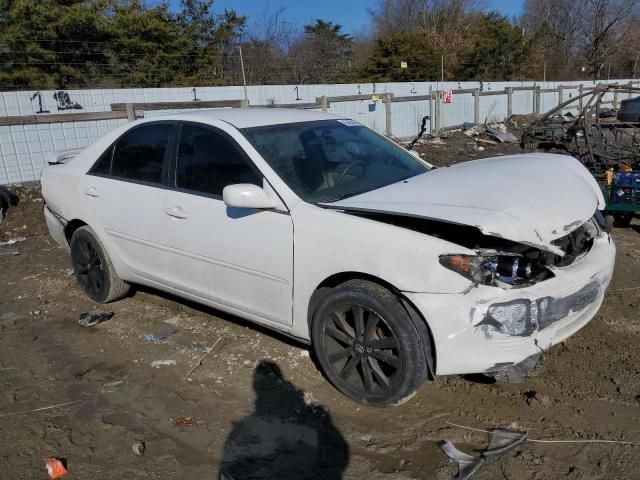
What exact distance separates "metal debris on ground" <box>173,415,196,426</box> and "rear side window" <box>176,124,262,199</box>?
1.41 metres

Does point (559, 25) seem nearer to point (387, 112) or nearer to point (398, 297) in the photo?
point (387, 112)

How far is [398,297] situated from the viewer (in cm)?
286

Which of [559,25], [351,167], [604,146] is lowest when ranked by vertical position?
[604,146]

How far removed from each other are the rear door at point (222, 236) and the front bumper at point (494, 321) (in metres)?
0.91

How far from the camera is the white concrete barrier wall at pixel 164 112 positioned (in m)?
10.4

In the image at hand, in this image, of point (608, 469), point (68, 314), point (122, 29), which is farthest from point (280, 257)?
point (122, 29)

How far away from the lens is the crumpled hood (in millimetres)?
2766

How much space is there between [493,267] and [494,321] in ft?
0.89

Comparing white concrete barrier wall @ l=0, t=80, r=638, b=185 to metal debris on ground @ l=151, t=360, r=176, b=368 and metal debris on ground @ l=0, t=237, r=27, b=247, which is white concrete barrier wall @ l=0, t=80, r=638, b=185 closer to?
metal debris on ground @ l=0, t=237, r=27, b=247

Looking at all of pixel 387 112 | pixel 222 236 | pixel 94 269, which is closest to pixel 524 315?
pixel 222 236

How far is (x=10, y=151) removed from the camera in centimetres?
1020

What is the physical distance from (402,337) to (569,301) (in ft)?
2.88

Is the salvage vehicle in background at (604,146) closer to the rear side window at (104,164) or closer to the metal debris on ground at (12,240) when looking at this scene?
the rear side window at (104,164)

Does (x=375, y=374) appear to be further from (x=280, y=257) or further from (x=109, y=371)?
(x=109, y=371)
